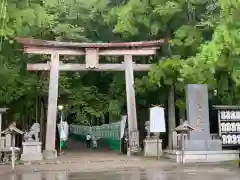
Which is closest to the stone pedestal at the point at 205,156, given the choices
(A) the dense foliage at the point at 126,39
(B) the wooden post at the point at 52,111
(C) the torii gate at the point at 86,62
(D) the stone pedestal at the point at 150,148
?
(D) the stone pedestal at the point at 150,148

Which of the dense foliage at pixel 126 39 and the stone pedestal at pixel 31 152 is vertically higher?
the dense foliage at pixel 126 39

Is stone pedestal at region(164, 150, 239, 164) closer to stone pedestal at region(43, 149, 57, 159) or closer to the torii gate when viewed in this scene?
the torii gate

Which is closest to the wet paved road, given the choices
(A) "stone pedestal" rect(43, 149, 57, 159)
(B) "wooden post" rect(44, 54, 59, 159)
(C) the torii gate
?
(A) "stone pedestal" rect(43, 149, 57, 159)

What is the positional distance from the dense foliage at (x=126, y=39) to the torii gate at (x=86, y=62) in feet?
2.70

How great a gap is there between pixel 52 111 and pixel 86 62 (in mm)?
3376

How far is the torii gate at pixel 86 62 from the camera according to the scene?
829 inches

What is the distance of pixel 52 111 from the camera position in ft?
69.6

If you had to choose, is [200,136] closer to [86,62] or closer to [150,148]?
[150,148]

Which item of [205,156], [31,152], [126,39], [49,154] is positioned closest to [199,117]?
[205,156]

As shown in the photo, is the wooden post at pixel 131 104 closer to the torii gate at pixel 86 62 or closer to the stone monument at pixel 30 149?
the torii gate at pixel 86 62

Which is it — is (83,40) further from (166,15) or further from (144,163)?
(144,163)

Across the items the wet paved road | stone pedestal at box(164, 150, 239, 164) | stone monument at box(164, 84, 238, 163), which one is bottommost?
the wet paved road

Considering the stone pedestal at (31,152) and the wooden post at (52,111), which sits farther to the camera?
the wooden post at (52,111)

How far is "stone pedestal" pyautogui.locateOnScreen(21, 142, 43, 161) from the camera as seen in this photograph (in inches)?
766
